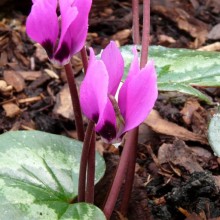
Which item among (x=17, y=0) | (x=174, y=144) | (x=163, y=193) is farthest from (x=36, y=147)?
(x=17, y=0)

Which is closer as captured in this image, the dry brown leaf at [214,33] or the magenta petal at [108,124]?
the magenta petal at [108,124]

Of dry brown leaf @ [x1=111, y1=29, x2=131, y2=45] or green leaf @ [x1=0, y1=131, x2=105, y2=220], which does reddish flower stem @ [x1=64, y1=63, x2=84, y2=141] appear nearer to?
green leaf @ [x1=0, y1=131, x2=105, y2=220]

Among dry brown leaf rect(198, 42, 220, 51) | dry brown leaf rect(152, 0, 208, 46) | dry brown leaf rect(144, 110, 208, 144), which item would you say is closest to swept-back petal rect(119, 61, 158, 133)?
dry brown leaf rect(144, 110, 208, 144)

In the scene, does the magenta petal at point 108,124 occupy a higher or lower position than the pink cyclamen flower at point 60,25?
lower

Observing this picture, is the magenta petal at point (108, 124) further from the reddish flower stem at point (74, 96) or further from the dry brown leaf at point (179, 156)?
the dry brown leaf at point (179, 156)

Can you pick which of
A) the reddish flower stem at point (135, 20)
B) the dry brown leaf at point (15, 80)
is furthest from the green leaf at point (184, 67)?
the dry brown leaf at point (15, 80)

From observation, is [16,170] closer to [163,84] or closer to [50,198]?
[50,198]
